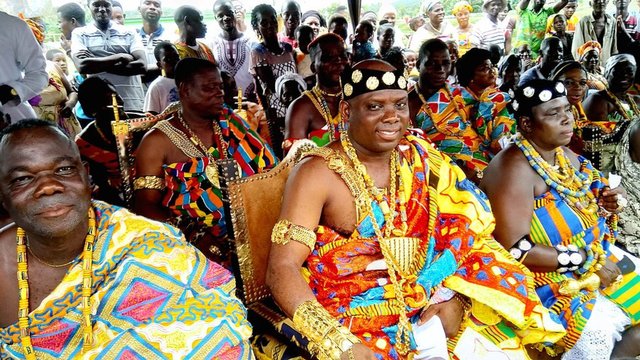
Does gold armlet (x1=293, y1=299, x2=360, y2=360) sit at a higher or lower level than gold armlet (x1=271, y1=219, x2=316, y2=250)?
lower

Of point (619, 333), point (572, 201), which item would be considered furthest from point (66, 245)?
point (619, 333)

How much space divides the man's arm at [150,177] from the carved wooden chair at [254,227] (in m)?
1.01

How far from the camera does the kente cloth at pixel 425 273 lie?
2061mm

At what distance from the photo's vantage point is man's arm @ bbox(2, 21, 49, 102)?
400 centimetres

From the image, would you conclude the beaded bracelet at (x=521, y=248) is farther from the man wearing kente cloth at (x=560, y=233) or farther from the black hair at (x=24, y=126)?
the black hair at (x=24, y=126)

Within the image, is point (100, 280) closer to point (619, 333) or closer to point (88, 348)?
point (88, 348)

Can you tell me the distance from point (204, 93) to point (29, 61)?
181 centimetres

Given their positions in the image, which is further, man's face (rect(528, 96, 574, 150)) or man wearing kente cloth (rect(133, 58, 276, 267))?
man wearing kente cloth (rect(133, 58, 276, 267))

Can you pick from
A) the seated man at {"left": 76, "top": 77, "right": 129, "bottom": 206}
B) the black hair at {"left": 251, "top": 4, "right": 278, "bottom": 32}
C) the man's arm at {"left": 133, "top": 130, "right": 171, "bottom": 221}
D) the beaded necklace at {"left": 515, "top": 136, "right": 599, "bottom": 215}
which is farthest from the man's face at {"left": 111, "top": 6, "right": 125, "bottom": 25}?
the beaded necklace at {"left": 515, "top": 136, "right": 599, "bottom": 215}

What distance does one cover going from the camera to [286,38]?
725 centimetres

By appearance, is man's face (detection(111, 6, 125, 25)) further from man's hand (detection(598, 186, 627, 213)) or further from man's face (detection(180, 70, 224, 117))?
man's hand (detection(598, 186, 627, 213))

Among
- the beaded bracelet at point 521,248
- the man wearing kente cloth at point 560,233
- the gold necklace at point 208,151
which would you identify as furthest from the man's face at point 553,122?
the gold necklace at point 208,151

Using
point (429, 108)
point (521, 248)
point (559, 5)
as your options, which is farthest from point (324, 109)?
point (559, 5)

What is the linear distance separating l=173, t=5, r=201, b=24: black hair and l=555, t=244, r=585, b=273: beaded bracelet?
16.1 ft
